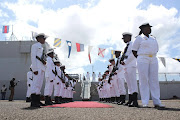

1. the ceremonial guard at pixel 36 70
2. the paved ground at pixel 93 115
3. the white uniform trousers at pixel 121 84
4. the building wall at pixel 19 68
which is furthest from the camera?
the building wall at pixel 19 68

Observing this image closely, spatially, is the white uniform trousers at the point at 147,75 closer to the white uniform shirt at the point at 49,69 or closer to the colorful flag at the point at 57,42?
the white uniform shirt at the point at 49,69

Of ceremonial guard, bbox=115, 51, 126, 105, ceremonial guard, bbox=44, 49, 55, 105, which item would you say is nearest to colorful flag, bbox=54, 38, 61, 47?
ceremonial guard, bbox=44, 49, 55, 105

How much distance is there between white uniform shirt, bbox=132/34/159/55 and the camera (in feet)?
13.9

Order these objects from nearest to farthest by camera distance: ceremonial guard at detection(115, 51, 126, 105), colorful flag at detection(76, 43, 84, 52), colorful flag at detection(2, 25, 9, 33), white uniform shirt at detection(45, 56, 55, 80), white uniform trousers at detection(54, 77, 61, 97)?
1. white uniform shirt at detection(45, 56, 55, 80)
2. ceremonial guard at detection(115, 51, 126, 105)
3. white uniform trousers at detection(54, 77, 61, 97)
4. colorful flag at detection(76, 43, 84, 52)
5. colorful flag at detection(2, 25, 9, 33)

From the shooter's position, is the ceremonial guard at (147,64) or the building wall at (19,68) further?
the building wall at (19,68)

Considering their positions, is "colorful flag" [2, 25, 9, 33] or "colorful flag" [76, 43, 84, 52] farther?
"colorful flag" [2, 25, 9, 33]

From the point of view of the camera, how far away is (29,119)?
7.25 ft

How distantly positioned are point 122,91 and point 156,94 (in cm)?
282

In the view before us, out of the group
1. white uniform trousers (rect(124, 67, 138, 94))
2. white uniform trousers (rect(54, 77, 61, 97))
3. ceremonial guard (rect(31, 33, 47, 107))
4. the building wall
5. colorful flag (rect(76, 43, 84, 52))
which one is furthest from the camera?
the building wall

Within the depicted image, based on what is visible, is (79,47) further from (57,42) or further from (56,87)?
(56,87)

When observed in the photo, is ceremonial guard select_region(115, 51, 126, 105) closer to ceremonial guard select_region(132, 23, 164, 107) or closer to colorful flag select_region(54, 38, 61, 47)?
ceremonial guard select_region(132, 23, 164, 107)

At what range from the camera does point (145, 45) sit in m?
4.26

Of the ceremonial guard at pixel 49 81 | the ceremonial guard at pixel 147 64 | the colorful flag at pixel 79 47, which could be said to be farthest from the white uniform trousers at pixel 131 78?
the colorful flag at pixel 79 47

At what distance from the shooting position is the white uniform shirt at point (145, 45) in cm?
424
